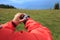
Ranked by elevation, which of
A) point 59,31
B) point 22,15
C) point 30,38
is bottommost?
point 59,31

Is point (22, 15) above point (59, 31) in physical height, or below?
above

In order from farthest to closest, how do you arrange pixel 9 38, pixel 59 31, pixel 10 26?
pixel 59 31, pixel 10 26, pixel 9 38

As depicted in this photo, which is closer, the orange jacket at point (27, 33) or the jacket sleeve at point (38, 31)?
the orange jacket at point (27, 33)

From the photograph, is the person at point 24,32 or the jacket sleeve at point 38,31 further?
the jacket sleeve at point 38,31

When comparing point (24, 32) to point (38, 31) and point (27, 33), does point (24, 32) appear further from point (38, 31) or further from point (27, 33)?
point (38, 31)

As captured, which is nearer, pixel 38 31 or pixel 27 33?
pixel 27 33

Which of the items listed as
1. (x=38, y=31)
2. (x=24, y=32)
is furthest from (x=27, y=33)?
(x=38, y=31)

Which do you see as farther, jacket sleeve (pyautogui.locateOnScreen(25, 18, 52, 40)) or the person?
jacket sleeve (pyautogui.locateOnScreen(25, 18, 52, 40))

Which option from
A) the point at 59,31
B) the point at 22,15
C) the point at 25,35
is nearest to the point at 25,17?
the point at 22,15

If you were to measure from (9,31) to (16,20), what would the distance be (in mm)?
284

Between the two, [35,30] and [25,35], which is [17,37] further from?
[35,30]

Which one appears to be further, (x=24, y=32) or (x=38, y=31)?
(x=38, y=31)

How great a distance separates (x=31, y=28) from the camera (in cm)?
201

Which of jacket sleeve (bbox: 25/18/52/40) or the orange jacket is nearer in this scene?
the orange jacket
